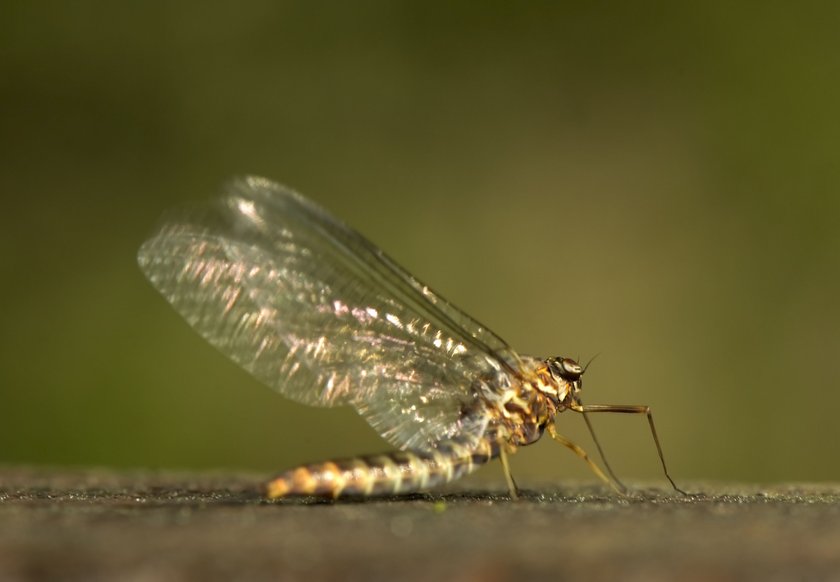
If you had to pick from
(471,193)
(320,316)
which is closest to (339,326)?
(320,316)

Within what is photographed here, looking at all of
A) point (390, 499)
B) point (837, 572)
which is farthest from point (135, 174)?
point (837, 572)

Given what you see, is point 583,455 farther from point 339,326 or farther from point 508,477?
point 339,326

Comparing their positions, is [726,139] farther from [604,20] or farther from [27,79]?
[27,79]

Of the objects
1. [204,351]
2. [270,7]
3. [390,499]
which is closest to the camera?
[390,499]

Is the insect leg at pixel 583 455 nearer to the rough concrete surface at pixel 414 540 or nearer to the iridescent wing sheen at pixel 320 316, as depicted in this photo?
the iridescent wing sheen at pixel 320 316

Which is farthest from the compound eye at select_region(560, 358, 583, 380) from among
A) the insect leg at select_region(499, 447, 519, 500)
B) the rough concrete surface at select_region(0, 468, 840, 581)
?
the rough concrete surface at select_region(0, 468, 840, 581)

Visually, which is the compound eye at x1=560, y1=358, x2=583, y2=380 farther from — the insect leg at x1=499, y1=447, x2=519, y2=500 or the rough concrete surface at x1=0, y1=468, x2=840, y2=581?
the rough concrete surface at x1=0, y1=468, x2=840, y2=581
